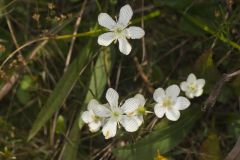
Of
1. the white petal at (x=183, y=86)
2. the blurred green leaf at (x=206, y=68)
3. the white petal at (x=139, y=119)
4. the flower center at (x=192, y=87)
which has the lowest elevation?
the white petal at (x=139, y=119)

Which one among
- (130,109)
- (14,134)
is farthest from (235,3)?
(14,134)

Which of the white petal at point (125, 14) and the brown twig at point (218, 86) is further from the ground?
Result: the white petal at point (125, 14)

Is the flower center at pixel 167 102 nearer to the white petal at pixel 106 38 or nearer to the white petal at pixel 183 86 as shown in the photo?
the white petal at pixel 183 86

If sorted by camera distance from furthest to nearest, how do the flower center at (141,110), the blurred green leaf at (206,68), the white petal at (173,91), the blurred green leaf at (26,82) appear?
the blurred green leaf at (26,82), the blurred green leaf at (206,68), the white petal at (173,91), the flower center at (141,110)

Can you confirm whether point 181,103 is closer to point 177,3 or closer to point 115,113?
point 115,113

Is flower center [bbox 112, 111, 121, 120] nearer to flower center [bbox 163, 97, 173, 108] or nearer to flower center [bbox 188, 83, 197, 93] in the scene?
flower center [bbox 163, 97, 173, 108]

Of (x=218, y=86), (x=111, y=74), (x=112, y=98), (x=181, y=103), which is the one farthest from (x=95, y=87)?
(x=218, y=86)

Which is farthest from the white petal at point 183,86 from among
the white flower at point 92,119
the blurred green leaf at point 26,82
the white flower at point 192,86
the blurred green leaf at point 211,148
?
the blurred green leaf at point 26,82
